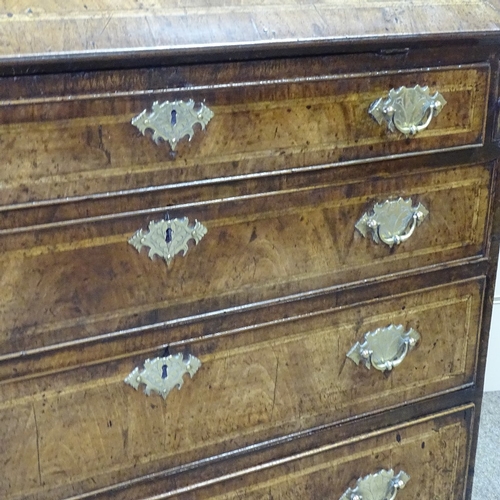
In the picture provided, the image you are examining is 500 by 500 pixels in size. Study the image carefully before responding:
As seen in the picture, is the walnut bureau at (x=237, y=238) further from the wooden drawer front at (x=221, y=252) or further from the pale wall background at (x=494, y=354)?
the pale wall background at (x=494, y=354)

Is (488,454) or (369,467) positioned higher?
(369,467)

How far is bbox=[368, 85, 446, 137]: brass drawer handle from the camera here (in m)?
0.95

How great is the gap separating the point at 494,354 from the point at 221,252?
1.19 meters

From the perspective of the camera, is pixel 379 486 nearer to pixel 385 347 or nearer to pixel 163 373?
pixel 385 347

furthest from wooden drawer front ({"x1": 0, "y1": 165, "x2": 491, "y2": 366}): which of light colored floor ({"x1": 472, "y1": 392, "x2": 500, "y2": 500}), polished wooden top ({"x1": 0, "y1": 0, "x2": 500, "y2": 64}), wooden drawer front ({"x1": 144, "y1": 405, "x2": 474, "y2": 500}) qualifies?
light colored floor ({"x1": 472, "y1": 392, "x2": 500, "y2": 500})

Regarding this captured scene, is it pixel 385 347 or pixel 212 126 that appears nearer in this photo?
pixel 212 126

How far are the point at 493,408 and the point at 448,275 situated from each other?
0.86m

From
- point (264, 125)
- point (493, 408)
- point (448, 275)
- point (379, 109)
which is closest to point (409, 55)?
point (379, 109)

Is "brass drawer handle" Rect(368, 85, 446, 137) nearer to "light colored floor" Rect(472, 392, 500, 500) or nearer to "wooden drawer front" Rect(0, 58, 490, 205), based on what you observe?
"wooden drawer front" Rect(0, 58, 490, 205)

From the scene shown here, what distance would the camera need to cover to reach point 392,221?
1030 mm

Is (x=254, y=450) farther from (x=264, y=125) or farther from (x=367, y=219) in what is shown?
(x=264, y=125)

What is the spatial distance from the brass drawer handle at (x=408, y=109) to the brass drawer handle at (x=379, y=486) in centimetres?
56

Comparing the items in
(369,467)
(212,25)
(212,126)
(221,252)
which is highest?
(212,25)

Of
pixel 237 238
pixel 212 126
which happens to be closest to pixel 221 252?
pixel 237 238
